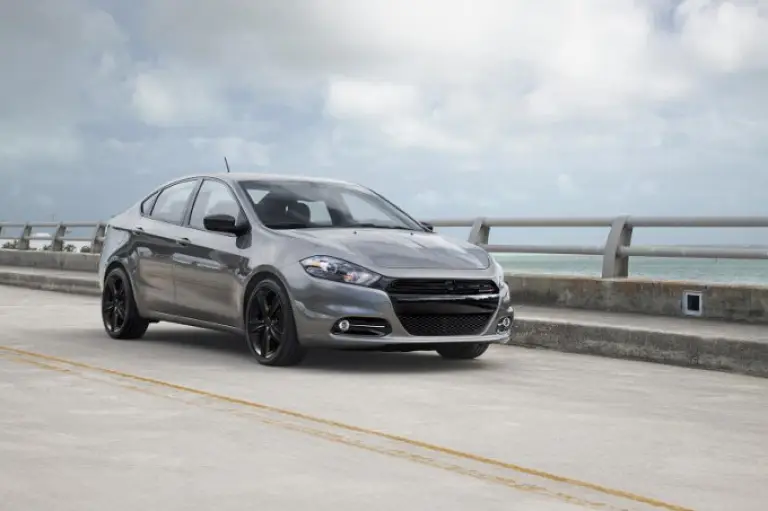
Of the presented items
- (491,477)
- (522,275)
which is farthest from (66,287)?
(491,477)

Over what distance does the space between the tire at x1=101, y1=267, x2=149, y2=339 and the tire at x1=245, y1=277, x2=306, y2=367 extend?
7.86 ft

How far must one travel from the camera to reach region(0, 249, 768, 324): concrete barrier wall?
12797mm

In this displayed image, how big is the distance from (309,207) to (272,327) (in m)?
1.32

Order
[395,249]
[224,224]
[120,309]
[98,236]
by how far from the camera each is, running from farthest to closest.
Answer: [98,236] → [120,309] → [224,224] → [395,249]

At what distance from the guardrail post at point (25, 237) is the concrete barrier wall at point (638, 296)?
2003cm

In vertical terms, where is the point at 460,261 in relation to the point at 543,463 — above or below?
above

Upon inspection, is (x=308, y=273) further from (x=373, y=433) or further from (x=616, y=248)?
(x=616, y=248)

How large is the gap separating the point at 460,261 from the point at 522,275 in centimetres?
550

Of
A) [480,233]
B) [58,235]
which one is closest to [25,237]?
[58,235]

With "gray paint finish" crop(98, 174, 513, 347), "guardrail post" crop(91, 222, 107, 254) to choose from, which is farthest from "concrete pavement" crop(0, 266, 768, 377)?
"guardrail post" crop(91, 222, 107, 254)

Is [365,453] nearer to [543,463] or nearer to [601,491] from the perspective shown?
[543,463]

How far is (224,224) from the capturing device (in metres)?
10.7

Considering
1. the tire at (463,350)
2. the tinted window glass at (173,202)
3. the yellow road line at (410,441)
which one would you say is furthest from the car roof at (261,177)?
the yellow road line at (410,441)

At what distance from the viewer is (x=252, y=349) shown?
414 inches
